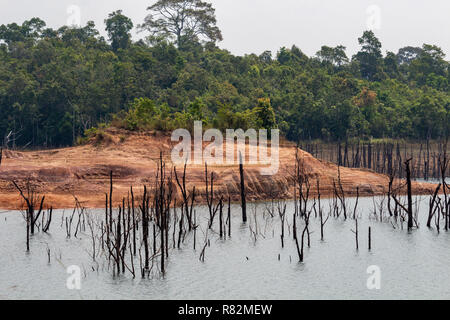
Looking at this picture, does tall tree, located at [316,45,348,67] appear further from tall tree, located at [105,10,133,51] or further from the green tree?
tall tree, located at [105,10,133,51]

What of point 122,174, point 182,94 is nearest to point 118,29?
point 182,94

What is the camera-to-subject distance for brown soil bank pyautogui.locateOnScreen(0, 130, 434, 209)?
3244 cm

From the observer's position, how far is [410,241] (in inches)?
911

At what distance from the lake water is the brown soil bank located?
726cm

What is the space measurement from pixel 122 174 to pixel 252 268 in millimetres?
17063

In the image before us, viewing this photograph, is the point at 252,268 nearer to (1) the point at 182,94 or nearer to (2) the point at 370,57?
(1) the point at 182,94

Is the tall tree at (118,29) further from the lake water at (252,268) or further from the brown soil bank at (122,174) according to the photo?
the lake water at (252,268)

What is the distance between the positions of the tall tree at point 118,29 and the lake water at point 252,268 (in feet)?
194

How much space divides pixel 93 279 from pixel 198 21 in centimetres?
7093

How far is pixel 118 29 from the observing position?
3196 inches

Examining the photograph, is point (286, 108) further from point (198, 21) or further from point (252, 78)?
point (198, 21)

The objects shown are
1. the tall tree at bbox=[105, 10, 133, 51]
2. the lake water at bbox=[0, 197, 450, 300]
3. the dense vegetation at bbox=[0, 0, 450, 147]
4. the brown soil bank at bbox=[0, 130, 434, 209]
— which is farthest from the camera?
the tall tree at bbox=[105, 10, 133, 51]

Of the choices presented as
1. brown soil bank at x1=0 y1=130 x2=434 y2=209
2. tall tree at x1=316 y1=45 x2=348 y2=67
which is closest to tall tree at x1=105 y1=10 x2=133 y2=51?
tall tree at x1=316 y1=45 x2=348 y2=67

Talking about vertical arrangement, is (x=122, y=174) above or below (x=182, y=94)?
below
